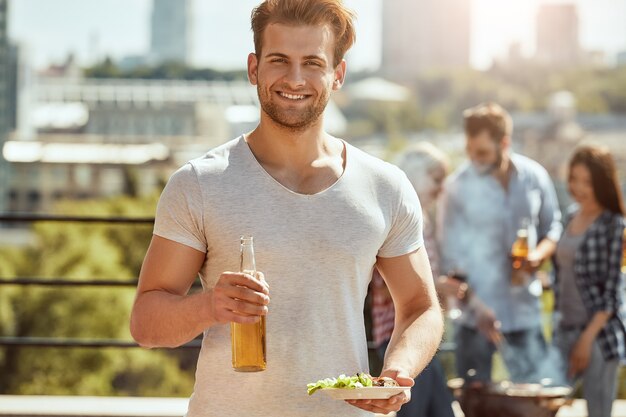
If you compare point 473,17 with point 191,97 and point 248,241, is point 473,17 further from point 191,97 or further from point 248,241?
point 248,241

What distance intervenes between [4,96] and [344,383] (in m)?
105

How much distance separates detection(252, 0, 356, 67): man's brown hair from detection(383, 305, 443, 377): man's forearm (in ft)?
1.67

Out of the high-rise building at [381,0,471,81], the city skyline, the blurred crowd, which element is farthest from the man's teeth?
the high-rise building at [381,0,471,81]

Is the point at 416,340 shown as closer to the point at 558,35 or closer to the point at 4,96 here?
the point at 4,96

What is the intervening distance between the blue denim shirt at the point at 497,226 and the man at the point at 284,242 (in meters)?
2.58

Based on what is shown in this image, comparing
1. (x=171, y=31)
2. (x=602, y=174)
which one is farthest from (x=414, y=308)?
(x=171, y=31)

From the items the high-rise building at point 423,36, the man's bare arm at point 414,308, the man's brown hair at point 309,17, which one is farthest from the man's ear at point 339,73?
the high-rise building at point 423,36

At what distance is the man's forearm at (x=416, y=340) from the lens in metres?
2.10

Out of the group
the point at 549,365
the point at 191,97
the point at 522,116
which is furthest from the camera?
the point at 191,97

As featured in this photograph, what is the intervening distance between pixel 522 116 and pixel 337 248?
304 feet

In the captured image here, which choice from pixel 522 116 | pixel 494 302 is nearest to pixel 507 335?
pixel 494 302

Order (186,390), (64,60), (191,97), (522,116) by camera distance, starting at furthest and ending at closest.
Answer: (64,60), (191,97), (522,116), (186,390)

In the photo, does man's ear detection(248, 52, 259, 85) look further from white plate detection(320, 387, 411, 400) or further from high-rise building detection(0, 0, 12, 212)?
high-rise building detection(0, 0, 12, 212)

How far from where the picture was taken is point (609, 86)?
310ft
